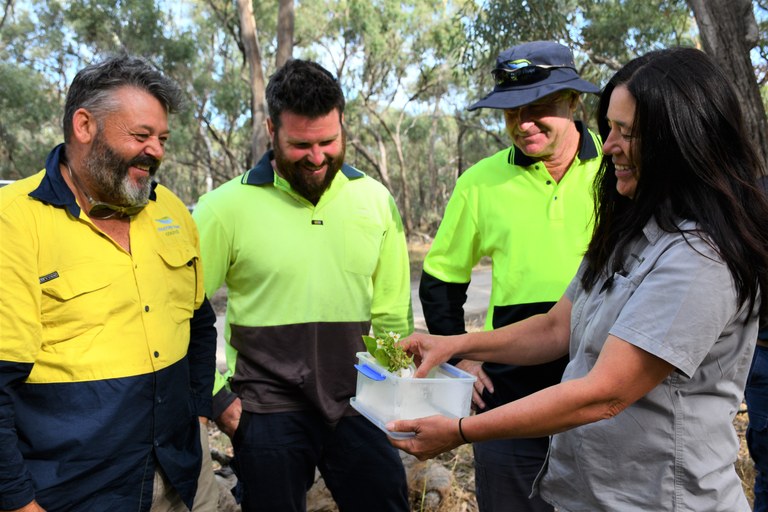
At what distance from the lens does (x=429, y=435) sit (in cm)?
197

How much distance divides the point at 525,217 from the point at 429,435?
1082mm

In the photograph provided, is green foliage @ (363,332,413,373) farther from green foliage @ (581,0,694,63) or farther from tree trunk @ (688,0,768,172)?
green foliage @ (581,0,694,63)

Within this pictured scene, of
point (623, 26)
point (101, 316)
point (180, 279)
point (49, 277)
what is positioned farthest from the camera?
point (623, 26)

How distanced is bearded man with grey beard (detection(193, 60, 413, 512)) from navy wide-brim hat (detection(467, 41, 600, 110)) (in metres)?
0.70

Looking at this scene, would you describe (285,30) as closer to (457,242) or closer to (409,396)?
(457,242)

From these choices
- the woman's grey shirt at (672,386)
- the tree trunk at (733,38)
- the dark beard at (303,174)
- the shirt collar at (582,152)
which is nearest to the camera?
the woman's grey shirt at (672,386)

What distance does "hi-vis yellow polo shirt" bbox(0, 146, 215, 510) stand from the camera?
1.97 meters

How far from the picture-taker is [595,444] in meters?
1.75

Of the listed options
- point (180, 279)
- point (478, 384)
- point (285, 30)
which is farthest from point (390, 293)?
point (285, 30)

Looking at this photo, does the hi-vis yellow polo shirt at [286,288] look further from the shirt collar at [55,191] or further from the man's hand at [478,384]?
the shirt collar at [55,191]

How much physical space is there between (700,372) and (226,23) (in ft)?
73.7

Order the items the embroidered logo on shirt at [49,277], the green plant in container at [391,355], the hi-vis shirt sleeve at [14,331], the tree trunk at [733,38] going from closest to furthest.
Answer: the hi-vis shirt sleeve at [14,331]
the embroidered logo on shirt at [49,277]
the green plant in container at [391,355]
the tree trunk at [733,38]

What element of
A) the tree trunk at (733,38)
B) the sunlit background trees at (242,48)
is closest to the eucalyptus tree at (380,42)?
the sunlit background trees at (242,48)

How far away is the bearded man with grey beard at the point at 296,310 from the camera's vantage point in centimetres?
280
